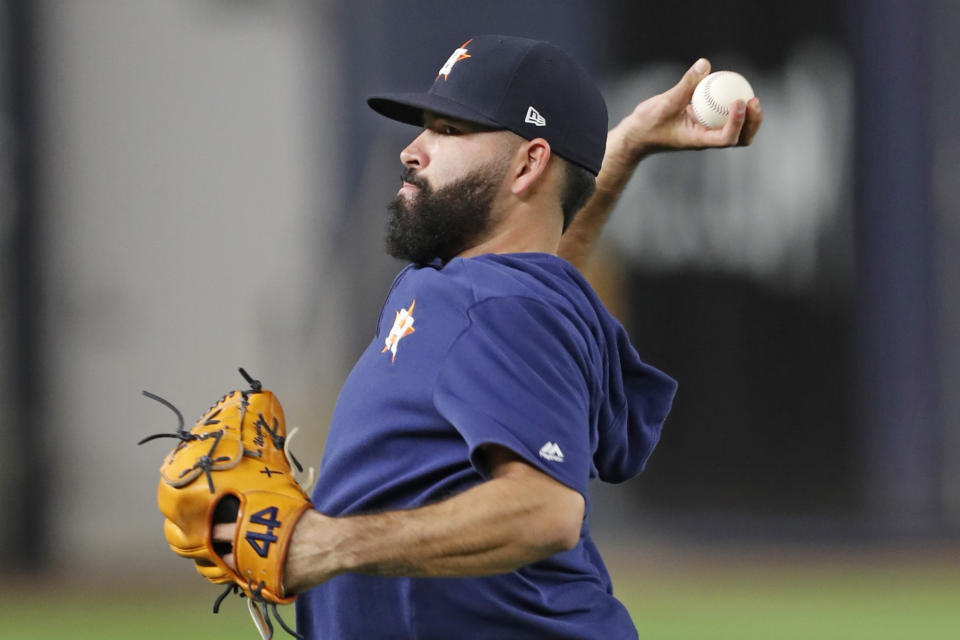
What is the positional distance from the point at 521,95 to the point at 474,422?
0.66 metres

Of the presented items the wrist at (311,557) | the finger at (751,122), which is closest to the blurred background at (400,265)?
the finger at (751,122)

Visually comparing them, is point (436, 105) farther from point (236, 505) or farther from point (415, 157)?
point (236, 505)

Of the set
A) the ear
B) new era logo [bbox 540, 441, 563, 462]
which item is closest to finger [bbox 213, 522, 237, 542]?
new era logo [bbox 540, 441, 563, 462]

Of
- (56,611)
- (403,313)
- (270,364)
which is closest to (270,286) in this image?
(270,364)

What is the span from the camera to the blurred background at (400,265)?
8000 mm

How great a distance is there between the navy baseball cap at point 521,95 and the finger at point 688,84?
344 millimetres

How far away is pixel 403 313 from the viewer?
219 cm

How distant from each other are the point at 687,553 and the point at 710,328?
143cm

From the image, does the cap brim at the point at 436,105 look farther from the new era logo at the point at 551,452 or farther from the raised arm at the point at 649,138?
the new era logo at the point at 551,452

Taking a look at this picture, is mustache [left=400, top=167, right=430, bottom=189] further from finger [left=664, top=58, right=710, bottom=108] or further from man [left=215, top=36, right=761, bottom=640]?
finger [left=664, top=58, right=710, bottom=108]

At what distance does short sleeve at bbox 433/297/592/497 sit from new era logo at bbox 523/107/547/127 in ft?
1.34

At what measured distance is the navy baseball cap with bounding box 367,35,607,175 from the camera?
7.59 ft

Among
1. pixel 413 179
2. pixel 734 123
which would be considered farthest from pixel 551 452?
pixel 734 123

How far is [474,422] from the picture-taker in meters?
1.95
